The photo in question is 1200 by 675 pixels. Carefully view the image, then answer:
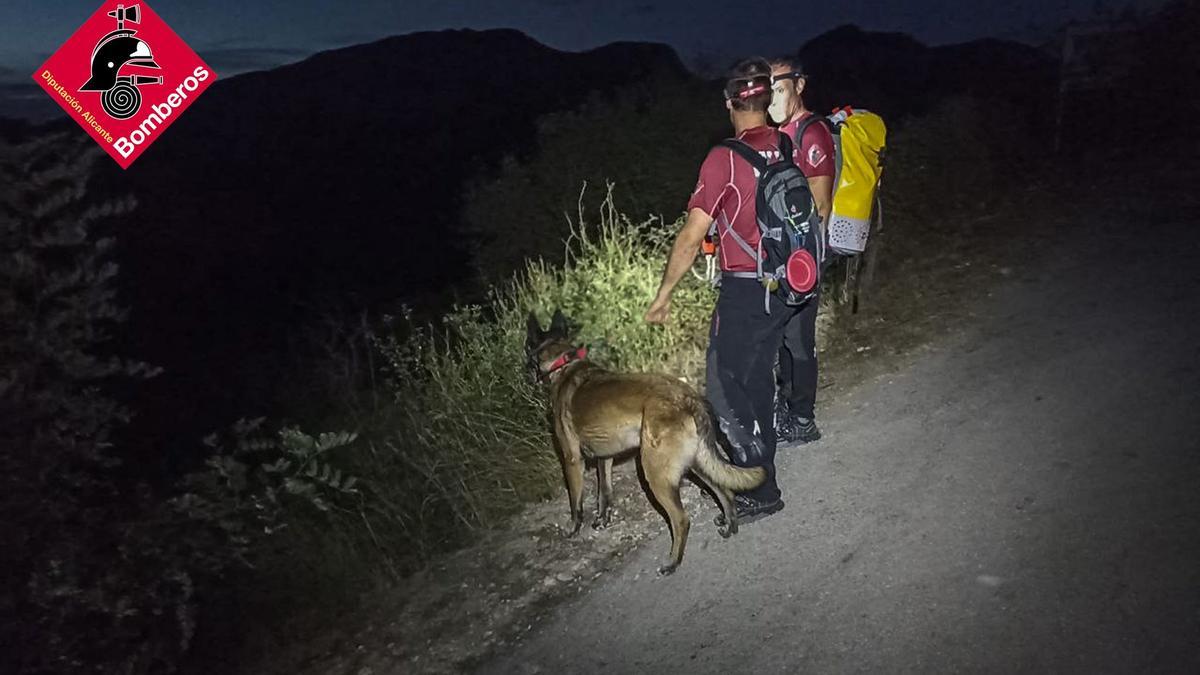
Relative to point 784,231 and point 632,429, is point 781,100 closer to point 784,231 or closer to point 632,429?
point 784,231

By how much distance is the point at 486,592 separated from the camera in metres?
4.16

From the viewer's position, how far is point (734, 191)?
3660 mm

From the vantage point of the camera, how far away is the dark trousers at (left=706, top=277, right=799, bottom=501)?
3.91 m

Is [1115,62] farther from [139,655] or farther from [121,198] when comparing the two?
[139,655]

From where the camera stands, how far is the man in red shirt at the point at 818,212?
417cm

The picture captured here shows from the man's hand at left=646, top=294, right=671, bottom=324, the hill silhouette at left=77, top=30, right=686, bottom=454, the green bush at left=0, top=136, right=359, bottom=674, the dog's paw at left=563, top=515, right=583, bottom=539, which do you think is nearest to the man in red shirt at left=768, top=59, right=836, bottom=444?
the man's hand at left=646, top=294, right=671, bottom=324

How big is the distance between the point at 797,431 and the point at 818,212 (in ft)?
4.23

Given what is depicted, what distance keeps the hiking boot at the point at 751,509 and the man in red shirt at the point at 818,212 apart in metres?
0.75

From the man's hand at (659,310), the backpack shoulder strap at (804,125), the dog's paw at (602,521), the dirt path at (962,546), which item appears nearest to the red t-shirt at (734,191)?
the man's hand at (659,310)

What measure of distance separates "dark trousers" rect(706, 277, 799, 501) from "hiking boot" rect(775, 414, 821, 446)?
0.71m

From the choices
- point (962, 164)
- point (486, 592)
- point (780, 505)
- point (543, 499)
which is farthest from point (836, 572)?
point (962, 164)

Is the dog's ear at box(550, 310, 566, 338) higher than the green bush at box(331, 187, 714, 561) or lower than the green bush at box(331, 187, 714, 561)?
higher

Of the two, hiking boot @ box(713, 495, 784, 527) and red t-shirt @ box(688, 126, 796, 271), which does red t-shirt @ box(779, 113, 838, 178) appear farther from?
hiking boot @ box(713, 495, 784, 527)

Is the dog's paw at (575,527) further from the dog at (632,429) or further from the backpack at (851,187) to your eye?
the backpack at (851,187)
